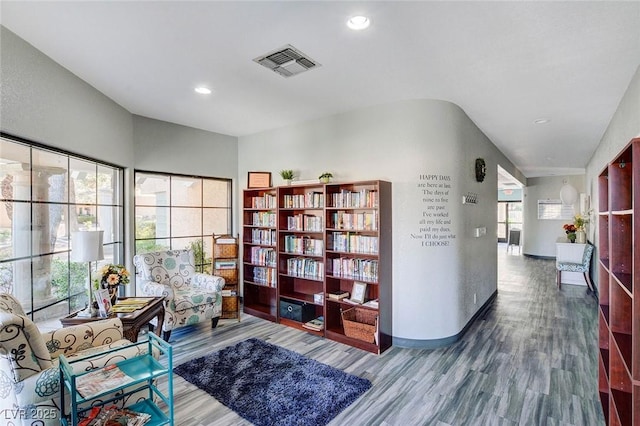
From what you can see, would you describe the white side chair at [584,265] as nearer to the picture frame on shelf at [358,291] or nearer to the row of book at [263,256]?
the picture frame on shelf at [358,291]

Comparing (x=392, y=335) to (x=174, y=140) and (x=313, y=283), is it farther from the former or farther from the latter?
(x=174, y=140)

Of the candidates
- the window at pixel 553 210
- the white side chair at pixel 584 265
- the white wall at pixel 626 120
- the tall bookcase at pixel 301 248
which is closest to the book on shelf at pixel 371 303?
the tall bookcase at pixel 301 248

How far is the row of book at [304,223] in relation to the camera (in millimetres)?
4152

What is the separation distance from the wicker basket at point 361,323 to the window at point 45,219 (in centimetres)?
268

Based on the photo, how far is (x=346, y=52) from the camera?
8.29 ft

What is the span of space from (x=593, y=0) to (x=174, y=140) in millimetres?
4698

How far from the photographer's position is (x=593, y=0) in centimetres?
189

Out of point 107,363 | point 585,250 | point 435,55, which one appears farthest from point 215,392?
point 585,250

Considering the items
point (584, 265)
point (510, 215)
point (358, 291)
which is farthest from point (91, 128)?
point (510, 215)

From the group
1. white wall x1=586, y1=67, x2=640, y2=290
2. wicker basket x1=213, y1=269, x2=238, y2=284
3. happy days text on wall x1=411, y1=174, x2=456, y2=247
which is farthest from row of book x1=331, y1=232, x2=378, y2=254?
white wall x1=586, y1=67, x2=640, y2=290

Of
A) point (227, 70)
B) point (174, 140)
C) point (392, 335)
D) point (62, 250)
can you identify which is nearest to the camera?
point (227, 70)

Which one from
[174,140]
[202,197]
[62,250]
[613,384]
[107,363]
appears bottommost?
[613,384]

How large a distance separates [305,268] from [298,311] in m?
0.57

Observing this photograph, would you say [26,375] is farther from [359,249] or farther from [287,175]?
[287,175]
